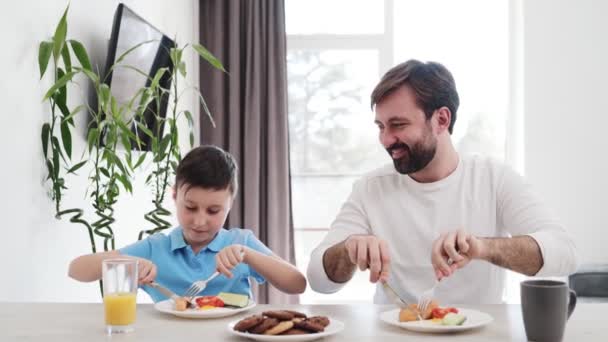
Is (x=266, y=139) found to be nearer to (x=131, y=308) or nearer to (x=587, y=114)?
(x=587, y=114)

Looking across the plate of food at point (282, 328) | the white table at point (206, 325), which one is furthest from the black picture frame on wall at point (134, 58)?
the plate of food at point (282, 328)

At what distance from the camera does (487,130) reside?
4523 mm

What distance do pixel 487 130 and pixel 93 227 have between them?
291 centimetres

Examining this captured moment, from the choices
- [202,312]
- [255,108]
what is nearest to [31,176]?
[202,312]

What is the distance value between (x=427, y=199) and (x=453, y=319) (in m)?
0.70

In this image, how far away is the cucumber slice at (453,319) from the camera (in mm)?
1216

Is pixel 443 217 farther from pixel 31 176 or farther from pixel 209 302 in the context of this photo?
pixel 31 176

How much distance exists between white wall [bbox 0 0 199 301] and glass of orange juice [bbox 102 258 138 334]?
2.36 feet

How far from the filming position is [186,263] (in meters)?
1.83

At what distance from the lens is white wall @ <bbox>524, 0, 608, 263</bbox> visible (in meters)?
4.21

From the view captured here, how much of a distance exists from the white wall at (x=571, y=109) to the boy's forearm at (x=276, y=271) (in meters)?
2.96

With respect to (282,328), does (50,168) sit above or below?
above

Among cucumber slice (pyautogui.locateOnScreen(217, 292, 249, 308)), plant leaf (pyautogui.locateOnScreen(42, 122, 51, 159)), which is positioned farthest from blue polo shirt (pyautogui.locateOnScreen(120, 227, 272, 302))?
plant leaf (pyautogui.locateOnScreen(42, 122, 51, 159))

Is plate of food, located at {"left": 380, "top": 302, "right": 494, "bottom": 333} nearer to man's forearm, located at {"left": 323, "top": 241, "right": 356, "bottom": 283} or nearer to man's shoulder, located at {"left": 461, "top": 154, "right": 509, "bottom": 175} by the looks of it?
man's forearm, located at {"left": 323, "top": 241, "right": 356, "bottom": 283}
